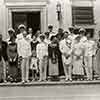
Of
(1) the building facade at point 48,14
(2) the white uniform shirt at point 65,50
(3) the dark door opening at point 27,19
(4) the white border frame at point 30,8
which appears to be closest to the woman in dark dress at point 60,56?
(2) the white uniform shirt at point 65,50

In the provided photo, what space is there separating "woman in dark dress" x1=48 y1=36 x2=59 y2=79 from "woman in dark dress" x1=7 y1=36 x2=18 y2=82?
1098mm

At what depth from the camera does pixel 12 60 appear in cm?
1283

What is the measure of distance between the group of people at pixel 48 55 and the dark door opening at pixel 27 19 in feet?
8.64

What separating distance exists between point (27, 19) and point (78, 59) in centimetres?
365

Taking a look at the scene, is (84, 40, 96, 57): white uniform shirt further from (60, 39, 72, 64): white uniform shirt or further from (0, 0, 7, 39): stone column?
(0, 0, 7, 39): stone column

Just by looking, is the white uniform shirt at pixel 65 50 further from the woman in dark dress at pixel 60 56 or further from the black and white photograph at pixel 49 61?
the woman in dark dress at pixel 60 56

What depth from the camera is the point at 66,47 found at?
1274 cm

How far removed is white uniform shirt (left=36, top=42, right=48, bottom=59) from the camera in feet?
41.9

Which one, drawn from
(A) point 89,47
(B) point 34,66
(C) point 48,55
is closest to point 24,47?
(C) point 48,55

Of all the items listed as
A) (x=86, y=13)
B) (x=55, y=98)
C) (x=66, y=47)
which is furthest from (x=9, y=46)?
(x=86, y=13)

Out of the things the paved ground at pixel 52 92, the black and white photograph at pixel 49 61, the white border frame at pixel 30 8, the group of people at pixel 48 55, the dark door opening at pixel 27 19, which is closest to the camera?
the paved ground at pixel 52 92

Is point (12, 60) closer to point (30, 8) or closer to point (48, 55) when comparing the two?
point (48, 55)

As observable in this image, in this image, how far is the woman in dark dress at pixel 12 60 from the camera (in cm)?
1270

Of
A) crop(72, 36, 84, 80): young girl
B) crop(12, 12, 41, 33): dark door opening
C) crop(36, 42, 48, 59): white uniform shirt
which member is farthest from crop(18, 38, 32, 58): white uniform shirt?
crop(12, 12, 41, 33): dark door opening
